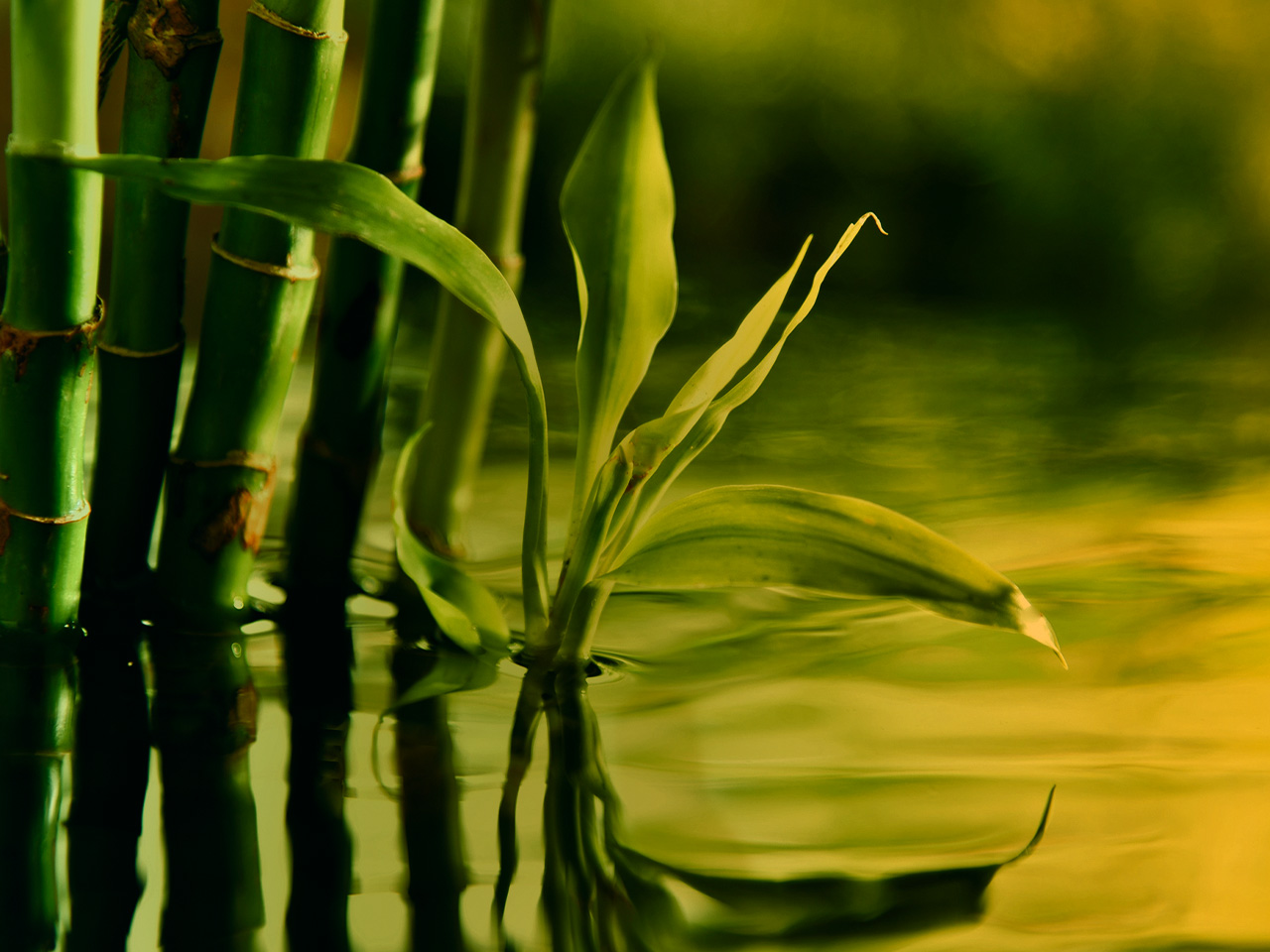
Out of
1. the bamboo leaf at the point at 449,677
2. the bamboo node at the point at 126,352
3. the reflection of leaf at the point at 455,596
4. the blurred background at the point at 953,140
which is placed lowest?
the bamboo leaf at the point at 449,677

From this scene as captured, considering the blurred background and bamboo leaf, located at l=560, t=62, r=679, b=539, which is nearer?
bamboo leaf, located at l=560, t=62, r=679, b=539

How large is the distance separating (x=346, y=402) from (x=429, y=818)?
115 mm

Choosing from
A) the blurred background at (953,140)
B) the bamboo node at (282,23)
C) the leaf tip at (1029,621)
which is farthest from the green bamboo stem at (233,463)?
the blurred background at (953,140)

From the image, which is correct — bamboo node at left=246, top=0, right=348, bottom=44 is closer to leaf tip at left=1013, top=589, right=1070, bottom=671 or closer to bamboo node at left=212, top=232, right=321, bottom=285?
bamboo node at left=212, top=232, right=321, bottom=285

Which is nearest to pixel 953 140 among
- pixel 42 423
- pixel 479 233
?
pixel 479 233

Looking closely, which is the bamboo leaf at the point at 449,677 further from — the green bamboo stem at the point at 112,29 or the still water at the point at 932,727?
the green bamboo stem at the point at 112,29

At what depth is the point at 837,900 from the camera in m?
0.17

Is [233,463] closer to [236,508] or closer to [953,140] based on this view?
[236,508]

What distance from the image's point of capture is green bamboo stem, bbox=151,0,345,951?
19cm

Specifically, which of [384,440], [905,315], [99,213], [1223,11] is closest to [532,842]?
[99,213]

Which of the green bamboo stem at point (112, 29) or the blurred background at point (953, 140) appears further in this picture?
the blurred background at point (953, 140)

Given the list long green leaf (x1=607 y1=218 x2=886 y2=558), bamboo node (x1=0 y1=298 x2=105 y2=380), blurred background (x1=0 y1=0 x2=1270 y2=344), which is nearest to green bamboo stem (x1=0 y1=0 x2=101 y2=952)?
bamboo node (x1=0 y1=298 x2=105 y2=380)

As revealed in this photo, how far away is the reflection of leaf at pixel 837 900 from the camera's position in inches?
6.4

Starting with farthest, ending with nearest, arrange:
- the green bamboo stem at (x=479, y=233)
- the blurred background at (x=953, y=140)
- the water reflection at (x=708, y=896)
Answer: the blurred background at (x=953, y=140) < the green bamboo stem at (x=479, y=233) < the water reflection at (x=708, y=896)
